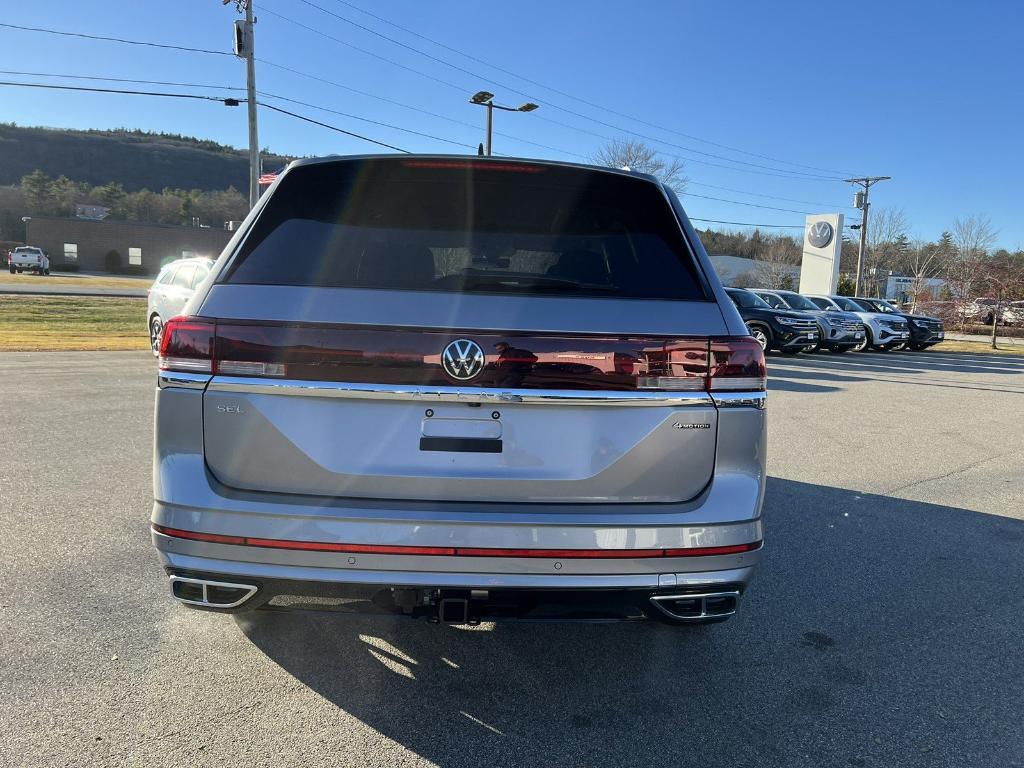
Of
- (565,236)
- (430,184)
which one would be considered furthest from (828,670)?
(430,184)

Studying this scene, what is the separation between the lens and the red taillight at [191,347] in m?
2.23

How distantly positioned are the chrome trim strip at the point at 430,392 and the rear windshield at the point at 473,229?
0.40 m

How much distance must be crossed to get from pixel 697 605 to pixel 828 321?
67.7ft

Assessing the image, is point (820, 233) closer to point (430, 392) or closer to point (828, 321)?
point (828, 321)

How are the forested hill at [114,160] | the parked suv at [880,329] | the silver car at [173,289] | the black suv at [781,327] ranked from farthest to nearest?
the forested hill at [114,160] < the parked suv at [880,329] < the black suv at [781,327] < the silver car at [173,289]

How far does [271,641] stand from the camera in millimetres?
3080

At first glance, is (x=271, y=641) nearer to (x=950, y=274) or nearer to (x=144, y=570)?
(x=144, y=570)

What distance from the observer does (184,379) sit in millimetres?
2248

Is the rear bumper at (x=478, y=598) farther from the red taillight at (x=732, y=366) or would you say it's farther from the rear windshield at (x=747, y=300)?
the rear windshield at (x=747, y=300)

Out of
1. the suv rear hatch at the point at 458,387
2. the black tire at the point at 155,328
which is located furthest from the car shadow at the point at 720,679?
the black tire at the point at 155,328

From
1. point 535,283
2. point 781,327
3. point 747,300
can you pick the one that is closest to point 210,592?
point 535,283

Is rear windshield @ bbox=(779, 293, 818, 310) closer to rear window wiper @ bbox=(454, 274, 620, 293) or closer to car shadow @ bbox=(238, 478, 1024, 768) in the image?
car shadow @ bbox=(238, 478, 1024, 768)

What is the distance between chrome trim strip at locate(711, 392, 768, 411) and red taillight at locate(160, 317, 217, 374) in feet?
5.06

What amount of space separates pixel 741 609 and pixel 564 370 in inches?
76.4
